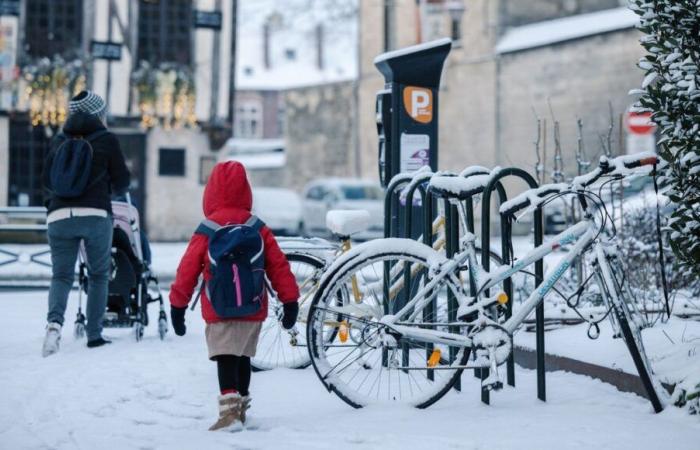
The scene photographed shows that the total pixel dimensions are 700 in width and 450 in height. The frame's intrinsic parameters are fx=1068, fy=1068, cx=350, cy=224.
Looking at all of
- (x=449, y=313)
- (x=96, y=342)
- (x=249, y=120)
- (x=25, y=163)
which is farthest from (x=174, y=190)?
(x=249, y=120)

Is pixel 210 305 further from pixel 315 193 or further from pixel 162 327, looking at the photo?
pixel 315 193

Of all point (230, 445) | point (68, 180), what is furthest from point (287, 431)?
point (68, 180)

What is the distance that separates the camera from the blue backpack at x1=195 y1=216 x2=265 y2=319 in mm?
4816

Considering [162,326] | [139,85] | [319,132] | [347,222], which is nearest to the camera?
[347,222]

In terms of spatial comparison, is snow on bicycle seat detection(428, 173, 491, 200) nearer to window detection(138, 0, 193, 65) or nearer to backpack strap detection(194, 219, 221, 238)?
backpack strap detection(194, 219, 221, 238)

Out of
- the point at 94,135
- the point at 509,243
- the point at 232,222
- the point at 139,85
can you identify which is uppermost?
the point at 139,85

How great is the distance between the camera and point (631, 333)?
5.00m

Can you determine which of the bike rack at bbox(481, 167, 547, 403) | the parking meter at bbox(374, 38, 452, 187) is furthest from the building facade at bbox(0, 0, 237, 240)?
the bike rack at bbox(481, 167, 547, 403)

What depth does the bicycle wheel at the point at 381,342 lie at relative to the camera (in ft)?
17.1

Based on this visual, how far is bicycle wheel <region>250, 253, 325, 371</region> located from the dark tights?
117 cm

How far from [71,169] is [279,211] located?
17232mm

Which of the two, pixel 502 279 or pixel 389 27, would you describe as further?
pixel 389 27

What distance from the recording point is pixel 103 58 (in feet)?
71.8

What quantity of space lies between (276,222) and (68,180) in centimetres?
1721
